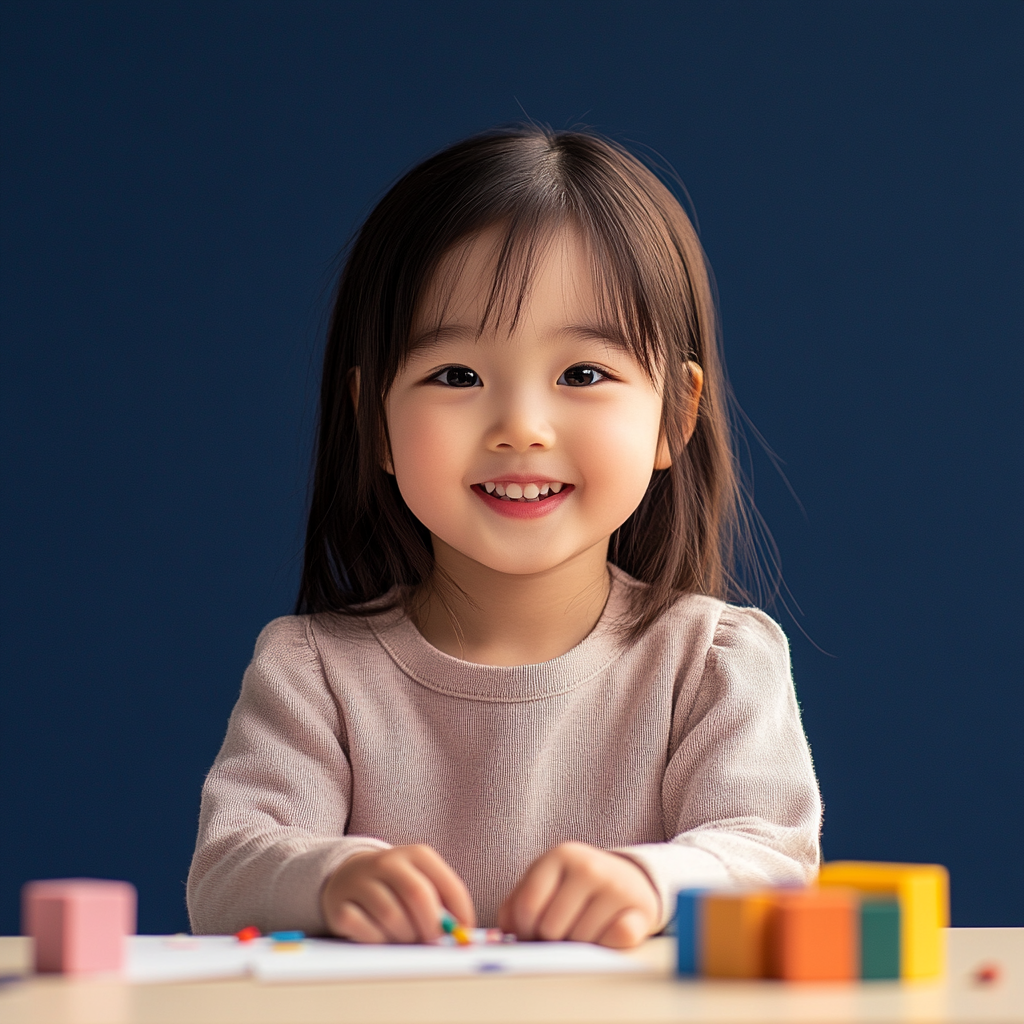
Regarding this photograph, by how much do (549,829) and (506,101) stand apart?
141cm

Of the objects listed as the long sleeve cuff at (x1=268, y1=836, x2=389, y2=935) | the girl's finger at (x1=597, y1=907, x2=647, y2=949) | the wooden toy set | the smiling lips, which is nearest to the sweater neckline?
the smiling lips

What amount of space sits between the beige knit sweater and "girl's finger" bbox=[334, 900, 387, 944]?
189 millimetres

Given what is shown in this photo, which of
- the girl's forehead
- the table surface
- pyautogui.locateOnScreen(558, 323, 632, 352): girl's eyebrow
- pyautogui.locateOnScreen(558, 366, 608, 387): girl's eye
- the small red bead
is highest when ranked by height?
the girl's forehead

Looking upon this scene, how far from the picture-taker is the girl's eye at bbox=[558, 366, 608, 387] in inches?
35.7

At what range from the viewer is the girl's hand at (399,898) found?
2.10 ft

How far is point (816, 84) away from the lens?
2059 mm

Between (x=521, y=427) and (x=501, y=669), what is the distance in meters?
0.18

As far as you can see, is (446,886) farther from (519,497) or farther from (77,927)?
(519,497)

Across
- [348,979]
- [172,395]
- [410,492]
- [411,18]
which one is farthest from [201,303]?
[348,979]

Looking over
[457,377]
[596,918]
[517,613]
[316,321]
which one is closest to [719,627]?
[517,613]

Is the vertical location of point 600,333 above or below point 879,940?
above

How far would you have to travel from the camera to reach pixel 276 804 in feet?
2.87

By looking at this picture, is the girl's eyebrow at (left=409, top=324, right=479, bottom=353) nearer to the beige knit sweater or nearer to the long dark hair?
the long dark hair

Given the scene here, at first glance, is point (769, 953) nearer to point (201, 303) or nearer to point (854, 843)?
point (854, 843)
